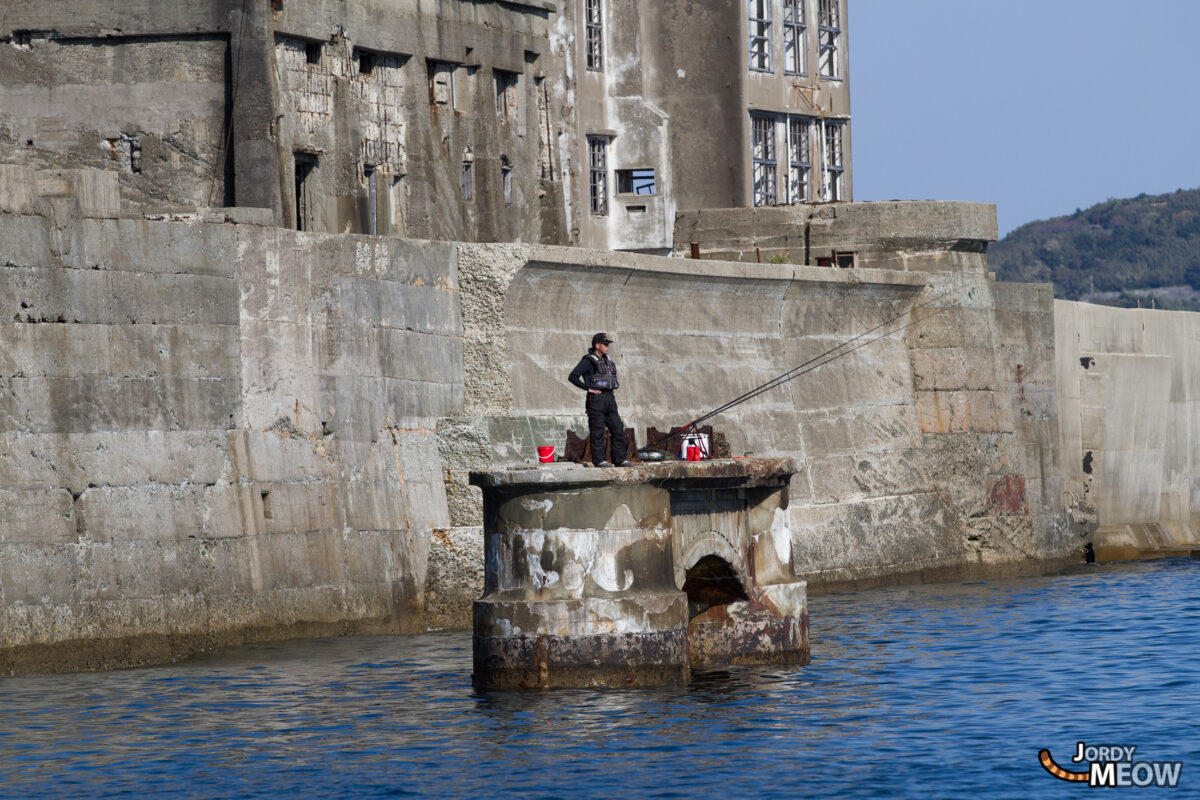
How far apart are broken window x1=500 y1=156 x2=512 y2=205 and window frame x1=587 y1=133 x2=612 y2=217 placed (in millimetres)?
6243

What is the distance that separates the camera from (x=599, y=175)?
43.3 m

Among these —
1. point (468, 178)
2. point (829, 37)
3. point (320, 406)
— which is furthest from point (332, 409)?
point (829, 37)

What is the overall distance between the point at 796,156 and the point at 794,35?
2.73m

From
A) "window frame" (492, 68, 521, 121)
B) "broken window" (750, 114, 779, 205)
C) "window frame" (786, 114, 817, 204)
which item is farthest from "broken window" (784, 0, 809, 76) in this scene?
"window frame" (492, 68, 521, 121)

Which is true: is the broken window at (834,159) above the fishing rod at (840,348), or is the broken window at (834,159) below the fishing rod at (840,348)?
above

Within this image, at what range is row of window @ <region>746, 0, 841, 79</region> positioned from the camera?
43688mm

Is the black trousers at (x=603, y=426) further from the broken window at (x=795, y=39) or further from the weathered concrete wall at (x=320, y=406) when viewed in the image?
the broken window at (x=795, y=39)

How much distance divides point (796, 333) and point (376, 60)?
28.9ft

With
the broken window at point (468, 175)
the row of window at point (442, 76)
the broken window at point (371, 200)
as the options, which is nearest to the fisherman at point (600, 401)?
the row of window at point (442, 76)

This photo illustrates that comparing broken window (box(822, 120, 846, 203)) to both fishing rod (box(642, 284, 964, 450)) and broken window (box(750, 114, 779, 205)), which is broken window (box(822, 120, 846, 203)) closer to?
broken window (box(750, 114, 779, 205))

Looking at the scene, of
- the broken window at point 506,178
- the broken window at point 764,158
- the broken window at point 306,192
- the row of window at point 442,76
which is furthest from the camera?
the broken window at point 764,158

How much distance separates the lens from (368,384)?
71.2 feet

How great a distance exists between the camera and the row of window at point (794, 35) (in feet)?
143

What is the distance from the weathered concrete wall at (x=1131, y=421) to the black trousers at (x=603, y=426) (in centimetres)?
1744
